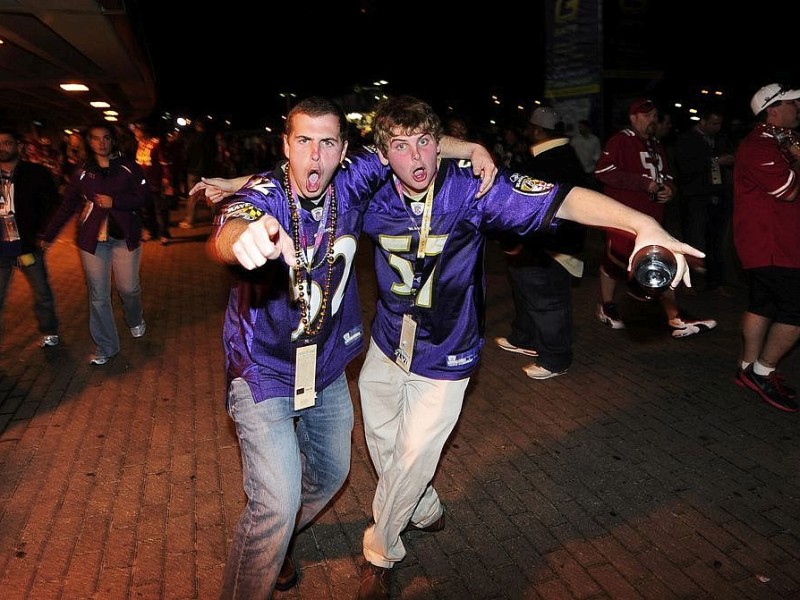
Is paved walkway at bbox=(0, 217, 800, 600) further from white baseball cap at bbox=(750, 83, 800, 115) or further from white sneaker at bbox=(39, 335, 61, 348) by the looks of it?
white baseball cap at bbox=(750, 83, 800, 115)

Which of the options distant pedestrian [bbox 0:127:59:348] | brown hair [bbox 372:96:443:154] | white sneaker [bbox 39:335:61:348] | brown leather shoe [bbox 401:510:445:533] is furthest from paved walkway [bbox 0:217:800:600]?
brown hair [bbox 372:96:443:154]

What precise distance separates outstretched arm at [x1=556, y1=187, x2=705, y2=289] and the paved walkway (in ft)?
5.72

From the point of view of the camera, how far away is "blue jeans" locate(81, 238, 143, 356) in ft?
20.1

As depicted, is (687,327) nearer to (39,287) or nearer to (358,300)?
(358,300)

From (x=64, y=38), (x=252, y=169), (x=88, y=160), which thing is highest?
(x=64, y=38)

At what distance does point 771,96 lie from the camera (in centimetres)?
470

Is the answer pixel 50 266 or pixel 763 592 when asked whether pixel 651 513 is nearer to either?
pixel 763 592

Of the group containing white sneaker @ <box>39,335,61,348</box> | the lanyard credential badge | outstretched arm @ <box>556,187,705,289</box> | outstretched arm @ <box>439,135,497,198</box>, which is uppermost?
outstretched arm @ <box>439,135,497,198</box>

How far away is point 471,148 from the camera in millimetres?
3256

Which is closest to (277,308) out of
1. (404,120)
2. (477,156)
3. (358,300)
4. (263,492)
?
(358,300)

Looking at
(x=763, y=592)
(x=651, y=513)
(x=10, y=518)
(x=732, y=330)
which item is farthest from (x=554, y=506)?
(x=732, y=330)

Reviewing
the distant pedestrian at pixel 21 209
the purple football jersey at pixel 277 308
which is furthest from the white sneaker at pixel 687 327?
the distant pedestrian at pixel 21 209

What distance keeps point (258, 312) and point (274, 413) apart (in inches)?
17.0

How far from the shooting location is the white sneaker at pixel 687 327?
21.0 feet
